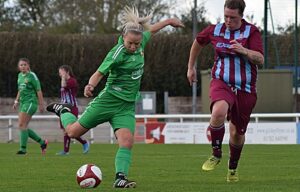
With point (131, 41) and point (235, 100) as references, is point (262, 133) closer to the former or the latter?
point (235, 100)

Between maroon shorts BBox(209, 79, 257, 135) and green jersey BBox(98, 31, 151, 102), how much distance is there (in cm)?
95

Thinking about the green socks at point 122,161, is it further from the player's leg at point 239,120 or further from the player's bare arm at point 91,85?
the player's leg at point 239,120

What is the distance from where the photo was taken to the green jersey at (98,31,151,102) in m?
9.55

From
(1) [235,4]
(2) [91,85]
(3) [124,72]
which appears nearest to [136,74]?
(3) [124,72]

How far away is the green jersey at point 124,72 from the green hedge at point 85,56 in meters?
29.6

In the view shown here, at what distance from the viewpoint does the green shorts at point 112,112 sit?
9.75 meters

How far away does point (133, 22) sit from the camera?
9.61m

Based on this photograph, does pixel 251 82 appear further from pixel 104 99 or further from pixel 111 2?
pixel 111 2

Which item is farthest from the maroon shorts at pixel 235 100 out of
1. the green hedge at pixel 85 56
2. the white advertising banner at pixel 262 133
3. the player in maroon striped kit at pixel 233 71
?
the green hedge at pixel 85 56

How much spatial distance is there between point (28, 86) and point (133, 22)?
925 cm

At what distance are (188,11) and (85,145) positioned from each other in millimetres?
30978

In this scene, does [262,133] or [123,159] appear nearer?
[123,159]

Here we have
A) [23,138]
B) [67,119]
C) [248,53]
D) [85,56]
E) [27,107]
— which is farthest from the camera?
[85,56]

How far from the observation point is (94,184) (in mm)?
9547
